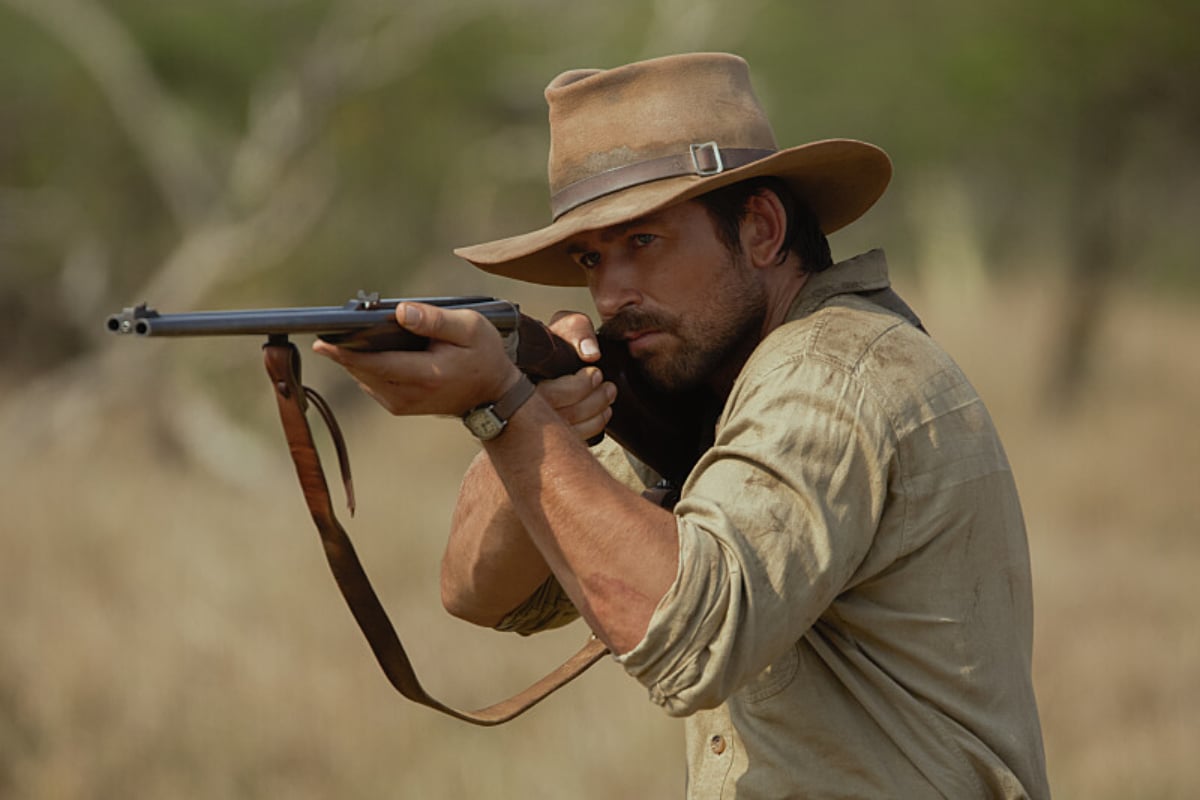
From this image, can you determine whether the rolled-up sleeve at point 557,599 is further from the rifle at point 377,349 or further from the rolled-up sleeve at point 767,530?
the rolled-up sleeve at point 767,530

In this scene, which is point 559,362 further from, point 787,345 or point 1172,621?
point 1172,621

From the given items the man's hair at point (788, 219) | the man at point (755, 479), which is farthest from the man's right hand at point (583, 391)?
the man's hair at point (788, 219)

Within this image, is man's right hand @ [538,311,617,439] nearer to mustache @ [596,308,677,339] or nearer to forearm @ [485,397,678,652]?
mustache @ [596,308,677,339]

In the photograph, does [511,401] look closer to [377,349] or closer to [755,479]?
[377,349]

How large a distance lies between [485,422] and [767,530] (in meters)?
0.55

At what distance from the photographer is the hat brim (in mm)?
3270

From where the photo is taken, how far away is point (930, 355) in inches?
120

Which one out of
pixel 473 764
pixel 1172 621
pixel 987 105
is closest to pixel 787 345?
pixel 473 764

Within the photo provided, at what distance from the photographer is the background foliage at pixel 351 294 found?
7.11 meters

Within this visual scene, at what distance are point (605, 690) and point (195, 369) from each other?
7633 millimetres

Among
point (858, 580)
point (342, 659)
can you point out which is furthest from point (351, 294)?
point (858, 580)

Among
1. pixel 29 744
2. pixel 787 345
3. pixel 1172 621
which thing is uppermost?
pixel 787 345

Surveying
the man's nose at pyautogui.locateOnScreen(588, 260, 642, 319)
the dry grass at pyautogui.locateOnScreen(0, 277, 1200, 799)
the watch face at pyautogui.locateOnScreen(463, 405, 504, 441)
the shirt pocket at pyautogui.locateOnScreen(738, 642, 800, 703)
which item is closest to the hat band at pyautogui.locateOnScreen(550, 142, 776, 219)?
the man's nose at pyautogui.locateOnScreen(588, 260, 642, 319)

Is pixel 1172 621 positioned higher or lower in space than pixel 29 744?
lower
